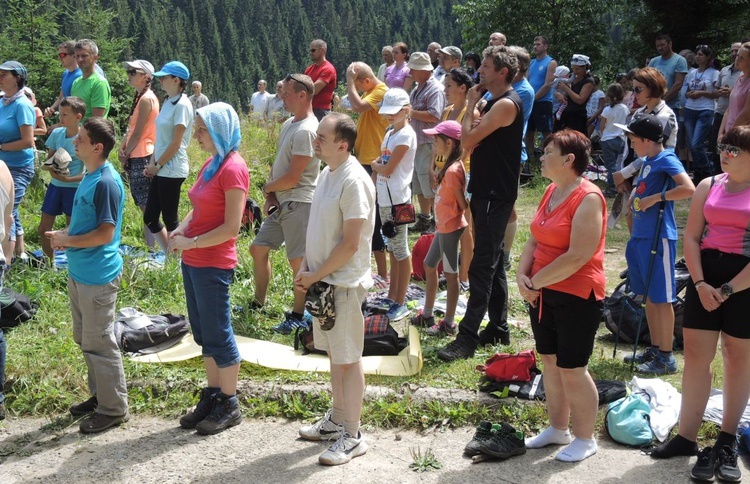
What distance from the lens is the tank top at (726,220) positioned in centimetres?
394

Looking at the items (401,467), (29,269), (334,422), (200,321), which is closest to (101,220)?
(200,321)

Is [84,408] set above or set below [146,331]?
below

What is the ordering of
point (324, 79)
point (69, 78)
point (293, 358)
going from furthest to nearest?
point (324, 79)
point (69, 78)
point (293, 358)

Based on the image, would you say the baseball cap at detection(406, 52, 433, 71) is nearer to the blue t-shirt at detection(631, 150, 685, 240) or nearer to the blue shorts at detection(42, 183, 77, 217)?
the blue t-shirt at detection(631, 150, 685, 240)

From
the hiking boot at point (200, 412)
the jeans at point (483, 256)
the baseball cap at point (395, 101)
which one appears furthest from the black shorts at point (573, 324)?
the baseball cap at point (395, 101)

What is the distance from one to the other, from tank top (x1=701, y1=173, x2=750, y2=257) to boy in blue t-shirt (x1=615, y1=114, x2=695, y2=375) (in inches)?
40.8

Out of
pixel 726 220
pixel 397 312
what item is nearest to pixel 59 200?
pixel 397 312

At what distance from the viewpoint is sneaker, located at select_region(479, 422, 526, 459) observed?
416 centimetres

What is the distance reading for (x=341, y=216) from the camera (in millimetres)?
4078

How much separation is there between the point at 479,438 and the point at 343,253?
1.28 meters

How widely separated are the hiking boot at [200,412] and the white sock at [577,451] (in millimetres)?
2065

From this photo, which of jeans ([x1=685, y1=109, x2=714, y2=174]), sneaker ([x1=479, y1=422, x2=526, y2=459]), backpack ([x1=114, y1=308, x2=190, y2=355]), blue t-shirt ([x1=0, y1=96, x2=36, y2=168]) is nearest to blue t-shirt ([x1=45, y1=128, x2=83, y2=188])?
blue t-shirt ([x1=0, y1=96, x2=36, y2=168])

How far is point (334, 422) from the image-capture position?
4496mm

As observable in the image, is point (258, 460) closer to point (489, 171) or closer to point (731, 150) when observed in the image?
point (489, 171)
